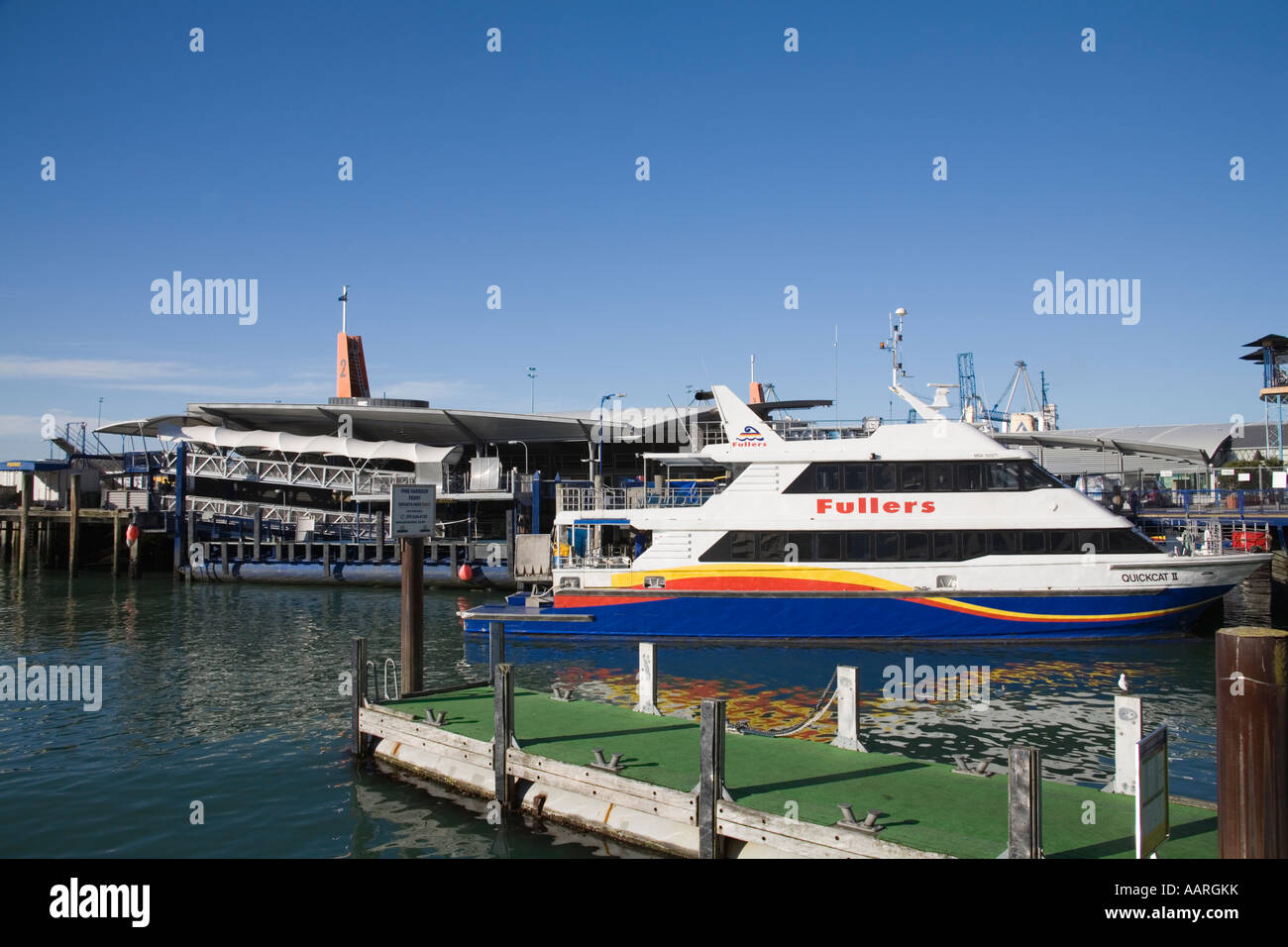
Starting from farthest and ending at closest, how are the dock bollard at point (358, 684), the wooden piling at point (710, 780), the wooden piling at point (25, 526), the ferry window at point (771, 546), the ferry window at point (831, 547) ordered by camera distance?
the wooden piling at point (25, 526), the ferry window at point (771, 546), the ferry window at point (831, 547), the dock bollard at point (358, 684), the wooden piling at point (710, 780)

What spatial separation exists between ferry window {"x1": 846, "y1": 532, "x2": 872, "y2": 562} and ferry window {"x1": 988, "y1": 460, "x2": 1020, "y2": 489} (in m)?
3.32

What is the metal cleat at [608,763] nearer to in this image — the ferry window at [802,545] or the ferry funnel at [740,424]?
the ferry window at [802,545]

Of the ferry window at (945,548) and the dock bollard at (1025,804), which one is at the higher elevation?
the ferry window at (945,548)

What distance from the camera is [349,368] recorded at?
175ft

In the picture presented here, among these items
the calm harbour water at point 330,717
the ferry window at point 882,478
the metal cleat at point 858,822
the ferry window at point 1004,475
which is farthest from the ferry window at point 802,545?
the metal cleat at point 858,822

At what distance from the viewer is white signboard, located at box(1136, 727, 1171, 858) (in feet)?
20.6

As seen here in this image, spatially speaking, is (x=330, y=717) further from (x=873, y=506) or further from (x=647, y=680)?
(x=873, y=506)

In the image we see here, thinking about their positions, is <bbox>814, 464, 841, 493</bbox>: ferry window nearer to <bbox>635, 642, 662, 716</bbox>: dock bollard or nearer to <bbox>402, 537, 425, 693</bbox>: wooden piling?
<bbox>635, 642, 662, 716</bbox>: dock bollard

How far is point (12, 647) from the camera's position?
23.6 meters

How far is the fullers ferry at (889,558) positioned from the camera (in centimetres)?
2181

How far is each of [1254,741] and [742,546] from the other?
18.0 meters

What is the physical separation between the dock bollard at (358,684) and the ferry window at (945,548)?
1440 centimetres
